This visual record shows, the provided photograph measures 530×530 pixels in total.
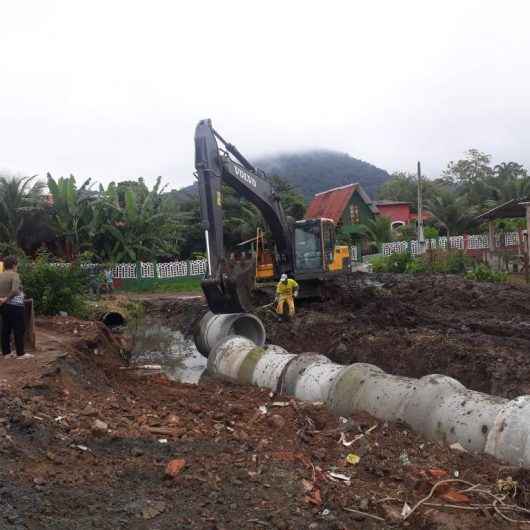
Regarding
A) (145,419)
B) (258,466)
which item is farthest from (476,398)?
(145,419)

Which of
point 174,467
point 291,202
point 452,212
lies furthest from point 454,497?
point 291,202

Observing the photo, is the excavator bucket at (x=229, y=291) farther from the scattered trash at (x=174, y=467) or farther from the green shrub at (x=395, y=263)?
the green shrub at (x=395, y=263)

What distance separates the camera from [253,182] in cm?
1392

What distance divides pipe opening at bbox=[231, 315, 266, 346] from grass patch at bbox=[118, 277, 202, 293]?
611 inches

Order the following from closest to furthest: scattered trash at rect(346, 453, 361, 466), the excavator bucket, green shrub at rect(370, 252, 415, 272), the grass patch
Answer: scattered trash at rect(346, 453, 361, 466) → the excavator bucket → green shrub at rect(370, 252, 415, 272) → the grass patch

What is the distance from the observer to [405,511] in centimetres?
402

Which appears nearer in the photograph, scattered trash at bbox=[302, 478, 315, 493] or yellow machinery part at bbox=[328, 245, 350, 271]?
scattered trash at bbox=[302, 478, 315, 493]

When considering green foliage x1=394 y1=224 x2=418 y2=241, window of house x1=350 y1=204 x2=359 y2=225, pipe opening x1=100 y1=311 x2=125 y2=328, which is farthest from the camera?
window of house x1=350 y1=204 x2=359 y2=225

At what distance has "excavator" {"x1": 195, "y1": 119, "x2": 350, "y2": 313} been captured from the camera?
1075 centimetres

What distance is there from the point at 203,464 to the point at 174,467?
10.9 inches

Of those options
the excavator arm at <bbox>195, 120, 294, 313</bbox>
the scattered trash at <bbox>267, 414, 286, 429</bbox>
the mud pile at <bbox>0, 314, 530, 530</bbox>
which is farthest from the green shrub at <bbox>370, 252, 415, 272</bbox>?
the scattered trash at <bbox>267, 414, 286, 429</bbox>

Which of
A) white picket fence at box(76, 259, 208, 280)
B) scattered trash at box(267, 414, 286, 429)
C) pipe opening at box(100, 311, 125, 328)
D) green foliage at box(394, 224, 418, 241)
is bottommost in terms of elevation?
scattered trash at box(267, 414, 286, 429)

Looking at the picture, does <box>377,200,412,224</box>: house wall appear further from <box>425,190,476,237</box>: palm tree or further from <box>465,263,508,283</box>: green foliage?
<box>465,263,508,283</box>: green foliage

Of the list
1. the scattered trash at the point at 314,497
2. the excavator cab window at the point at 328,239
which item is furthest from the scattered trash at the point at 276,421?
the excavator cab window at the point at 328,239
